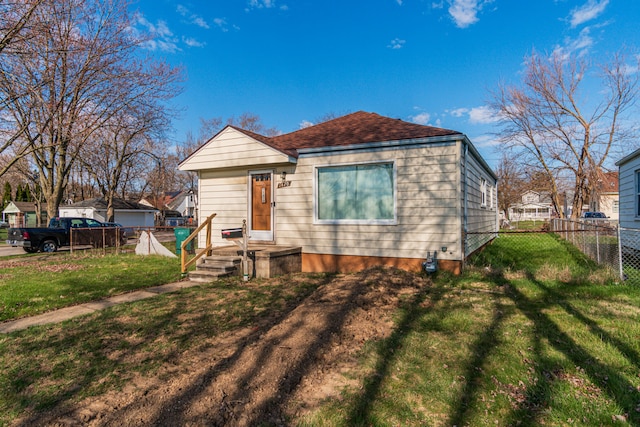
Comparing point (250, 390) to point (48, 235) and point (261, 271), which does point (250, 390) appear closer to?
point (261, 271)

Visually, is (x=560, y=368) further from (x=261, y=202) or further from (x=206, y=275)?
(x=261, y=202)

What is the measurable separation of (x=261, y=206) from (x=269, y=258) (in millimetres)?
2055

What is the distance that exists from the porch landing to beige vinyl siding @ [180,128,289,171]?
2109mm

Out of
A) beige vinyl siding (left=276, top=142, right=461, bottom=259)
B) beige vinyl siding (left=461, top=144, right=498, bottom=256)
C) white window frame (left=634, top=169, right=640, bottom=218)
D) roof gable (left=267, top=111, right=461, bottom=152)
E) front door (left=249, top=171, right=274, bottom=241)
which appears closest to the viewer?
beige vinyl siding (left=276, top=142, right=461, bottom=259)

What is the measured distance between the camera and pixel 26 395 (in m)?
2.92

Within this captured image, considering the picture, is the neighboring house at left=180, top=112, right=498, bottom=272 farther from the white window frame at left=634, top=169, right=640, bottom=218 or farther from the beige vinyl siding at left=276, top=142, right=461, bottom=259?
the white window frame at left=634, top=169, right=640, bottom=218

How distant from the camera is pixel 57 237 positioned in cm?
1627

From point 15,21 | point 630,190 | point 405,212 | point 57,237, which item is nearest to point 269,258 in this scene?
point 405,212

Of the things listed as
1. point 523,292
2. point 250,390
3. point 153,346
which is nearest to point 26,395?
point 153,346

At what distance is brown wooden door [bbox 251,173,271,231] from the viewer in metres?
9.24

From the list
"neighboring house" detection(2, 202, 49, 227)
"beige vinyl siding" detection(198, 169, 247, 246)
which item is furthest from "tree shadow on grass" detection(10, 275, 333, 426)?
"neighboring house" detection(2, 202, 49, 227)

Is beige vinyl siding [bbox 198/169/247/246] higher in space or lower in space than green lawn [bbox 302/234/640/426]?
higher

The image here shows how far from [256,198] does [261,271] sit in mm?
2368

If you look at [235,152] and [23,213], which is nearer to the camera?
[235,152]
